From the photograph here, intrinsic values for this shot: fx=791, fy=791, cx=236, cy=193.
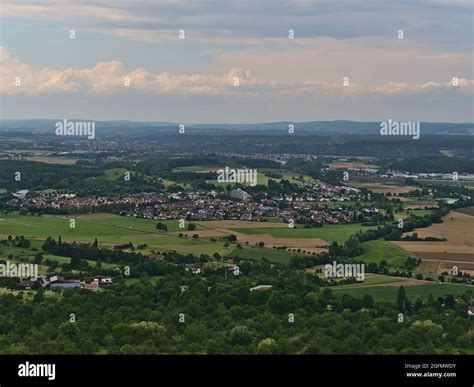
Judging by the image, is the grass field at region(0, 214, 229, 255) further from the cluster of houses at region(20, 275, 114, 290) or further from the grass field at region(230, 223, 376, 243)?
the cluster of houses at region(20, 275, 114, 290)

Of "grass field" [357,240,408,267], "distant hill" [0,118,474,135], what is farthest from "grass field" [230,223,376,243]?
"distant hill" [0,118,474,135]


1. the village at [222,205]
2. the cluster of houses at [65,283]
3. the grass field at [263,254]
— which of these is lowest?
the grass field at [263,254]

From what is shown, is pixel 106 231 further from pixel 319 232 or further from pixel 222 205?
pixel 222 205

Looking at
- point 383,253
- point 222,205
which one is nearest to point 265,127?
point 222,205

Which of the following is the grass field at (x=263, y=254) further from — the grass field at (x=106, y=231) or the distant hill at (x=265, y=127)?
the distant hill at (x=265, y=127)

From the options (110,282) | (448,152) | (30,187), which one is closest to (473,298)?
(110,282)

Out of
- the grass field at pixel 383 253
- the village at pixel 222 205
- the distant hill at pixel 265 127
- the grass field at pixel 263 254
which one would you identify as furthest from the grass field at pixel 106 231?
the distant hill at pixel 265 127
